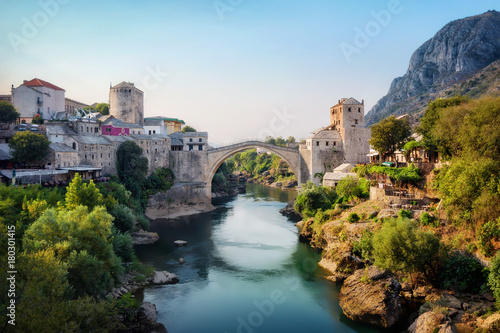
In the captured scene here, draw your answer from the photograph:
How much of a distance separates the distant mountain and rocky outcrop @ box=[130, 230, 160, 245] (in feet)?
170

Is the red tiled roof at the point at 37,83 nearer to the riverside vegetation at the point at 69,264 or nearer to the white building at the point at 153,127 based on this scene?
the white building at the point at 153,127

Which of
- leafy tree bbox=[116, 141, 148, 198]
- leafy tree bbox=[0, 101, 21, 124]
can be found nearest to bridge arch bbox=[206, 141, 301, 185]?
leafy tree bbox=[116, 141, 148, 198]

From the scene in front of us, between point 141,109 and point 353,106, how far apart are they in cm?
2464

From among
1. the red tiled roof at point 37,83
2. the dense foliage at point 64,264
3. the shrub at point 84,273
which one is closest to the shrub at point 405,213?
the dense foliage at point 64,264

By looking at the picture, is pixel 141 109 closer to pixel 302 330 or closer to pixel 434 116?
pixel 434 116

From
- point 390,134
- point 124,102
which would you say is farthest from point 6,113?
point 390,134

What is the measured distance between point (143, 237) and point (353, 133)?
74.4 ft

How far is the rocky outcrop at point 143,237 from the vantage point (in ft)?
81.9

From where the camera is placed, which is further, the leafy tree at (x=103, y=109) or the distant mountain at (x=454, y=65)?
the distant mountain at (x=454, y=65)

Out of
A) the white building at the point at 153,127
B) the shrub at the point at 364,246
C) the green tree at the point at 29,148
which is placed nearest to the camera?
the shrub at the point at 364,246

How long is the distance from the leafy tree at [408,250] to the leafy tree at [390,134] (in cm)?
1261

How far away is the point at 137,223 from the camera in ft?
89.9

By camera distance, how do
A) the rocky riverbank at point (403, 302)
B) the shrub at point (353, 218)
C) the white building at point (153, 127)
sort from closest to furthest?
the rocky riverbank at point (403, 302) → the shrub at point (353, 218) → the white building at point (153, 127)

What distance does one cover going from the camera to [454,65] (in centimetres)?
7481
